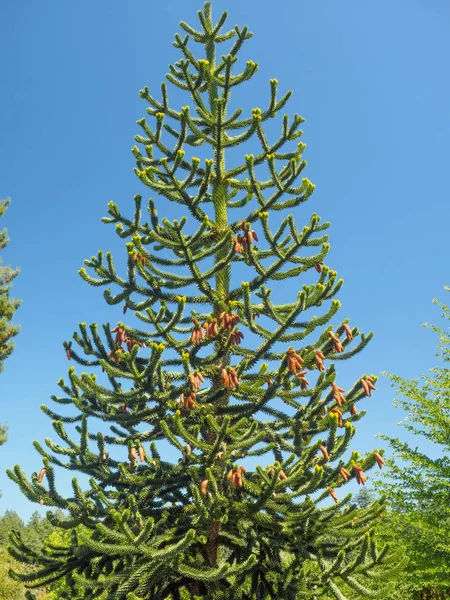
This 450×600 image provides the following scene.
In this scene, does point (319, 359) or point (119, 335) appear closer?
point (319, 359)

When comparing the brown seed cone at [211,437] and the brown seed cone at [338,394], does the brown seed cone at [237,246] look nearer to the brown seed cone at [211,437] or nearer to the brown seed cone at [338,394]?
the brown seed cone at [338,394]

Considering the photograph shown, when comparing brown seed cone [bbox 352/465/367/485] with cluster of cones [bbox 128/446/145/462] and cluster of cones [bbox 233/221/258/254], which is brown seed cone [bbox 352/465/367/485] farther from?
cluster of cones [bbox 233/221/258/254]

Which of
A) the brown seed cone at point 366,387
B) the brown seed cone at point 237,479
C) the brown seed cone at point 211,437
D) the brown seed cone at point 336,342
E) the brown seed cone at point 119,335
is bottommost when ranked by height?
the brown seed cone at point 237,479

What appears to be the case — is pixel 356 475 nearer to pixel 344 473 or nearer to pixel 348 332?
pixel 344 473

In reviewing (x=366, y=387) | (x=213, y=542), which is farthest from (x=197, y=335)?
→ (x=213, y=542)

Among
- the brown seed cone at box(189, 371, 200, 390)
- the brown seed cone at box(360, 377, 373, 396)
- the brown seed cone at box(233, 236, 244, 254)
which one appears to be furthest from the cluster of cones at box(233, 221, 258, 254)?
the brown seed cone at box(360, 377, 373, 396)

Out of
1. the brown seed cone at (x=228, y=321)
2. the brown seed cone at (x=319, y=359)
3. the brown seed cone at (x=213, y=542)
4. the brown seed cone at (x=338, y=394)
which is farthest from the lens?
the brown seed cone at (x=213, y=542)

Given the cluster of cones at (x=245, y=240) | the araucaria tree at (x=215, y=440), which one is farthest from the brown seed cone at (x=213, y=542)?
the cluster of cones at (x=245, y=240)

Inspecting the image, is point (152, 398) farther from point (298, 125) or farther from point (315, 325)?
point (298, 125)

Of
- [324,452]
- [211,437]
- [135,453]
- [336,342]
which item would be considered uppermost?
[336,342]

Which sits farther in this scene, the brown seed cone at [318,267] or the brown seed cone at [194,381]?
the brown seed cone at [318,267]

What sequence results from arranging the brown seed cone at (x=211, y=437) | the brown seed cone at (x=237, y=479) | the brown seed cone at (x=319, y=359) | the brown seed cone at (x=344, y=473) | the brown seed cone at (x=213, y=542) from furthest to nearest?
1. the brown seed cone at (x=211, y=437)
2. the brown seed cone at (x=213, y=542)
3. the brown seed cone at (x=319, y=359)
4. the brown seed cone at (x=344, y=473)
5. the brown seed cone at (x=237, y=479)

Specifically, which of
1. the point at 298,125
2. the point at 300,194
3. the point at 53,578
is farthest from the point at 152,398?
the point at 298,125

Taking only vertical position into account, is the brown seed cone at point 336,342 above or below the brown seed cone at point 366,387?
above
